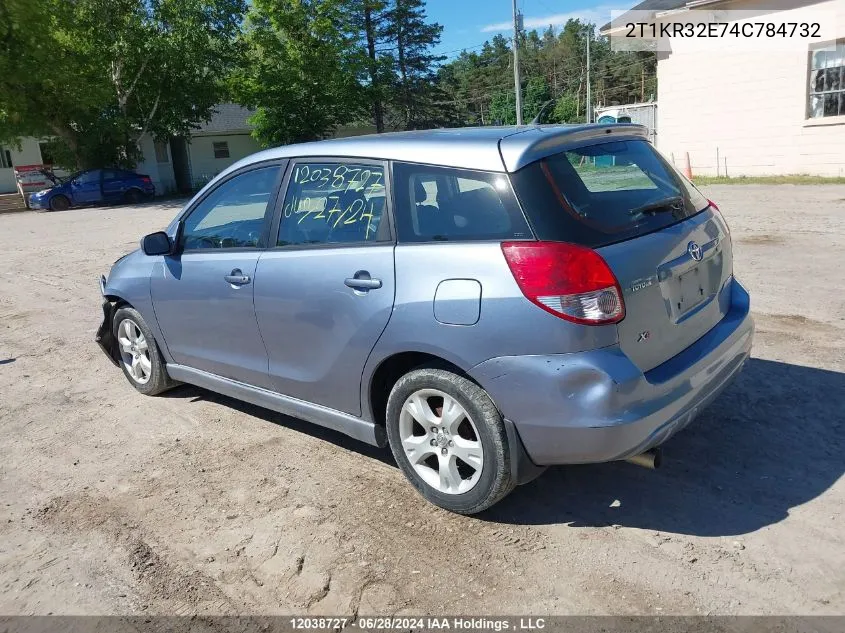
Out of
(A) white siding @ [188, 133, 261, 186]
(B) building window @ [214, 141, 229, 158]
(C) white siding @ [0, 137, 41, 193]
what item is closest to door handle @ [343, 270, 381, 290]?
(A) white siding @ [188, 133, 261, 186]

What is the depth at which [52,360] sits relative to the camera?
21.7 feet

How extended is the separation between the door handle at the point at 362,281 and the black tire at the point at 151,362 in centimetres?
227

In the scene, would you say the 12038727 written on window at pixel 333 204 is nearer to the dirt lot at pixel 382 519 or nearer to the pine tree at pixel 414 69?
the dirt lot at pixel 382 519

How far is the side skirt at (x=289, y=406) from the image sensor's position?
12.7ft

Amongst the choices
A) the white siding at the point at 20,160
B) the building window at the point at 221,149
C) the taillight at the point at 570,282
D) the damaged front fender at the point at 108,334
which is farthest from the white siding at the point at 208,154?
the taillight at the point at 570,282

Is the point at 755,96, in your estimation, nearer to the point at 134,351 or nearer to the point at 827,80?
the point at 827,80

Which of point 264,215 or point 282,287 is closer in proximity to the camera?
point 282,287

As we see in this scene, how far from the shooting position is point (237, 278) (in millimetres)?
4340

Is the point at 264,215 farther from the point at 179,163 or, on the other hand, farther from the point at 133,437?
the point at 179,163

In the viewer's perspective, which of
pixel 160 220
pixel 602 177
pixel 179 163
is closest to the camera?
pixel 602 177

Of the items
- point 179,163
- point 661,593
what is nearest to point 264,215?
point 661,593

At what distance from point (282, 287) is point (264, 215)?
0.55 m

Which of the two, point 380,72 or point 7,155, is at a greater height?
point 380,72

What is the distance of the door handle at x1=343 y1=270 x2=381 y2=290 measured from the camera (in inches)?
141
